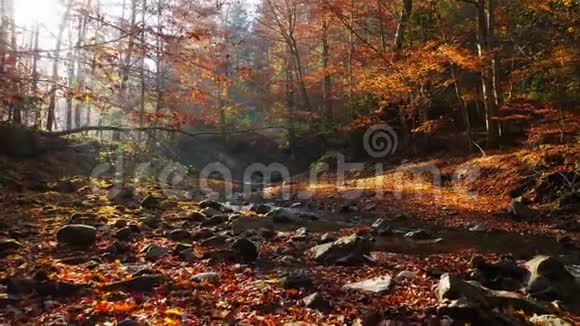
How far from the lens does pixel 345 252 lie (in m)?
7.75

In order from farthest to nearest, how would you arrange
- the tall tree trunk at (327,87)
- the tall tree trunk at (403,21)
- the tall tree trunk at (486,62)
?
the tall tree trunk at (327,87), the tall tree trunk at (403,21), the tall tree trunk at (486,62)

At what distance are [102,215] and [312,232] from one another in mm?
4913

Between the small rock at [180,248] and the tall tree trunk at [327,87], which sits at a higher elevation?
the tall tree trunk at [327,87]

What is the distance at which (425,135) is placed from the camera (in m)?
20.5

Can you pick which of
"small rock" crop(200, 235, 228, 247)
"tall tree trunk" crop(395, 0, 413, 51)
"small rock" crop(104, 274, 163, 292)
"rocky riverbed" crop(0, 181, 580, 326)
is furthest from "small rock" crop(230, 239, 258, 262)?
"tall tree trunk" crop(395, 0, 413, 51)

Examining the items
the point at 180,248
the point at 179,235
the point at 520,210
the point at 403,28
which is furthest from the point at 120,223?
the point at 403,28

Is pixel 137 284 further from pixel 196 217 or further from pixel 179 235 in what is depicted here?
pixel 196 217

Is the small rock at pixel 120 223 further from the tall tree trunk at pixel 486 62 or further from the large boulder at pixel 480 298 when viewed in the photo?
the tall tree trunk at pixel 486 62

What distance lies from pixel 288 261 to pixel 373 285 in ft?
6.20

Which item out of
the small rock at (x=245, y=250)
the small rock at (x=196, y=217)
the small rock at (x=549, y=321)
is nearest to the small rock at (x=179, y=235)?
the small rock at (x=245, y=250)

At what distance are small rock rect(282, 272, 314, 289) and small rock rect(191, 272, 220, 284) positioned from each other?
945 mm

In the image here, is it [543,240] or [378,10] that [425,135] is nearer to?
[378,10]

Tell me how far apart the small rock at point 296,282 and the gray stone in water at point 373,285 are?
0.49 m

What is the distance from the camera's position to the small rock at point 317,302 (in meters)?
5.28
